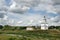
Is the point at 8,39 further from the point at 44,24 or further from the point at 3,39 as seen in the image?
the point at 44,24

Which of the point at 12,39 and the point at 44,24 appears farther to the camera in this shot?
the point at 44,24

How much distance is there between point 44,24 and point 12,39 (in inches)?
2853

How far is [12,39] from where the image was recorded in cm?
5553

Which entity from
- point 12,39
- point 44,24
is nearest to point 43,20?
point 44,24

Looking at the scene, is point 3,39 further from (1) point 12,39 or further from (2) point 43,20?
(2) point 43,20

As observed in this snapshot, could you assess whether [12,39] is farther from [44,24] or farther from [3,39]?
[44,24]

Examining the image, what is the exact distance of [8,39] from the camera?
183ft

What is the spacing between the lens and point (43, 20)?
134 m

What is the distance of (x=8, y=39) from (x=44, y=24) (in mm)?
72552

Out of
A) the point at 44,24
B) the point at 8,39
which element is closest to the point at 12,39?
the point at 8,39

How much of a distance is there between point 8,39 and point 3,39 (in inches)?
62.7

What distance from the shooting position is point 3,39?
183 feet

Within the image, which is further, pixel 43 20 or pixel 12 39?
pixel 43 20

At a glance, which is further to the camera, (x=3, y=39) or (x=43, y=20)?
(x=43, y=20)
